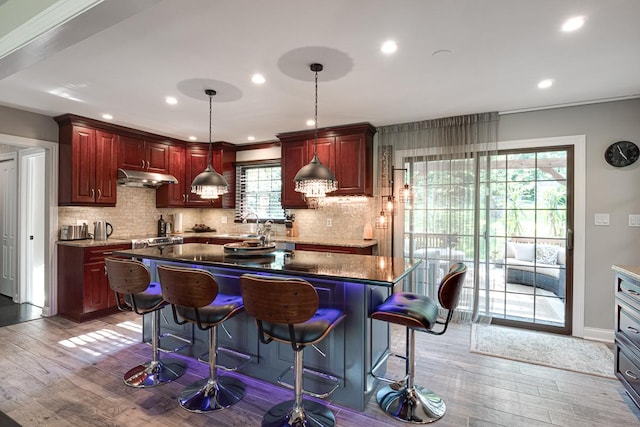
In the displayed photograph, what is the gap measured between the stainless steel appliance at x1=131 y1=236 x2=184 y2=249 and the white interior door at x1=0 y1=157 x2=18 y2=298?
1.99 m

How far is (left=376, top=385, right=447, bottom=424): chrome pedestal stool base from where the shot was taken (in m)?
2.18

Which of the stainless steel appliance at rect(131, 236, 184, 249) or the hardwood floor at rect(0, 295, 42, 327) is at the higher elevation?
the stainless steel appliance at rect(131, 236, 184, 249)

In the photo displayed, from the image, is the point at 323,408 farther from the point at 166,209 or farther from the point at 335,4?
the point at 166,209

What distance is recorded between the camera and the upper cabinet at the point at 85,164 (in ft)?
13.7

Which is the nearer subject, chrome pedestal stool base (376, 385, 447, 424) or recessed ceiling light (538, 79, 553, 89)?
chrome pedestal stool base (376, 385, 447, 424)

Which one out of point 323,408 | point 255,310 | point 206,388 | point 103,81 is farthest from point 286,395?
point 103,81

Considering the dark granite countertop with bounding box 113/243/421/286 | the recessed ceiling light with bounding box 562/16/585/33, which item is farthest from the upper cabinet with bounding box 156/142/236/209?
the recessed ceiling light with bounding box 562/16/585/33

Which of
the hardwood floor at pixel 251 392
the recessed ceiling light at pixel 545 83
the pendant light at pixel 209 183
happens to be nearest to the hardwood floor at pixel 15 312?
the hardwood floor at pixel 251 392

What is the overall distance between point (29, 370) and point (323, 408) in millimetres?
2607

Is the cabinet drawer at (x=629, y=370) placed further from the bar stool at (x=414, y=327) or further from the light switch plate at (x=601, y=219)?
the light switch plate at (x=601, y=219)

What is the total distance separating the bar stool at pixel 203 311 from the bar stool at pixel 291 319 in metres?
0.32

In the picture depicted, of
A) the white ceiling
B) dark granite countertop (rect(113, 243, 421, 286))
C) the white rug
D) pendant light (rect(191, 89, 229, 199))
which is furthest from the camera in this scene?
pendant light (rect(191, 89, 229, 199))

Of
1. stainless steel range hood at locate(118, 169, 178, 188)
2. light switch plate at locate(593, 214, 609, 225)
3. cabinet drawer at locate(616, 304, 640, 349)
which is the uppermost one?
stainless steel range hood at locate(118, 169, 178, 188)

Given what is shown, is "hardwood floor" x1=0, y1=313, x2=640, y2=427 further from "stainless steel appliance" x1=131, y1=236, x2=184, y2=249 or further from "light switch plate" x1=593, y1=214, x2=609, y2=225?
"light switch plate" x1=593, y1=214, x2=609, y2=225
